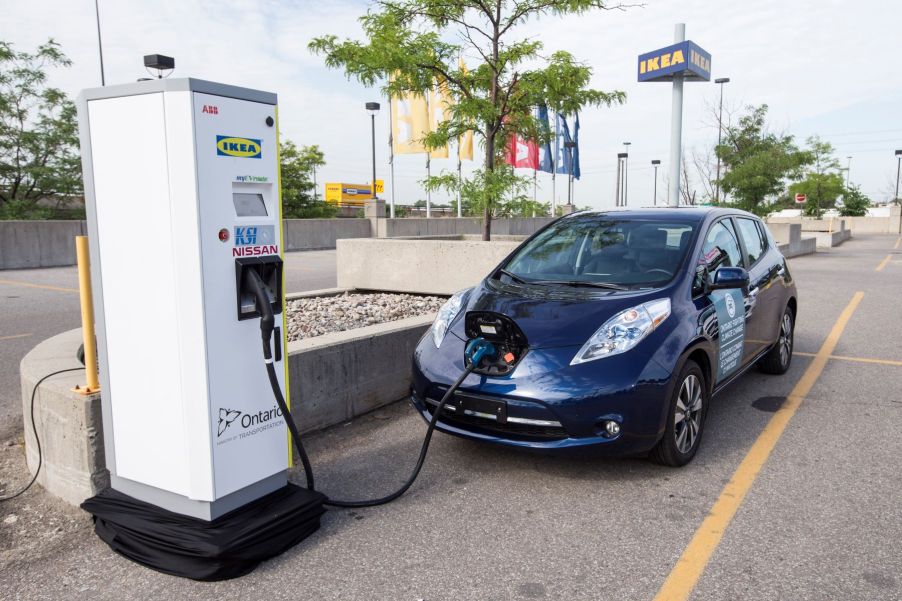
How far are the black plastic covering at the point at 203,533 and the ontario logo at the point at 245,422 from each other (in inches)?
14.0

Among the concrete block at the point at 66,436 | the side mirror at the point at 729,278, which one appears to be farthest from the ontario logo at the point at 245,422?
the side mirror at the point at 729,278

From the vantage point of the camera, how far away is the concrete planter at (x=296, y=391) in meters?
3.52

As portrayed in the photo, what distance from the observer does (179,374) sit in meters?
3.08

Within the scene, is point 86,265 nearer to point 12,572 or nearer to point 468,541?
point 12,572

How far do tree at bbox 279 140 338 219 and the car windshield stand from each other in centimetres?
2947

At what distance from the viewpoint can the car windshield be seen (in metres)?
4.70

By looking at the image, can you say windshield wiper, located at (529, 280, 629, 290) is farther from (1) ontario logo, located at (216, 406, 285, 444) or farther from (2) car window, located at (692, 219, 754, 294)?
(1) ontario logo, located at (216, 406, 285, 444)

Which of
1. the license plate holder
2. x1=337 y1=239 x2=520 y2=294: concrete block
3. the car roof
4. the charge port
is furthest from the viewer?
x1=337 y1=239 x2=520 y2=294: concrete block

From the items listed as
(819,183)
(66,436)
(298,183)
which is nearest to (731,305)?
(66,436)

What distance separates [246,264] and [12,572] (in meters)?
1.67

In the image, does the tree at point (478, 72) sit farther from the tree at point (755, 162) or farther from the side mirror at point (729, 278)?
the tree at point (755, 162)

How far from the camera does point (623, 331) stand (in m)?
3.96

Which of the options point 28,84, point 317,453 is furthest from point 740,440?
point 28,84

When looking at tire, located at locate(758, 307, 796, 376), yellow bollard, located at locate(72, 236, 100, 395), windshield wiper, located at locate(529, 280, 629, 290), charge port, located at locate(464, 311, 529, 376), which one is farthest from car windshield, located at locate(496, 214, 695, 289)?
yellow bollard, located at locate(72, 236, 100, 395)
